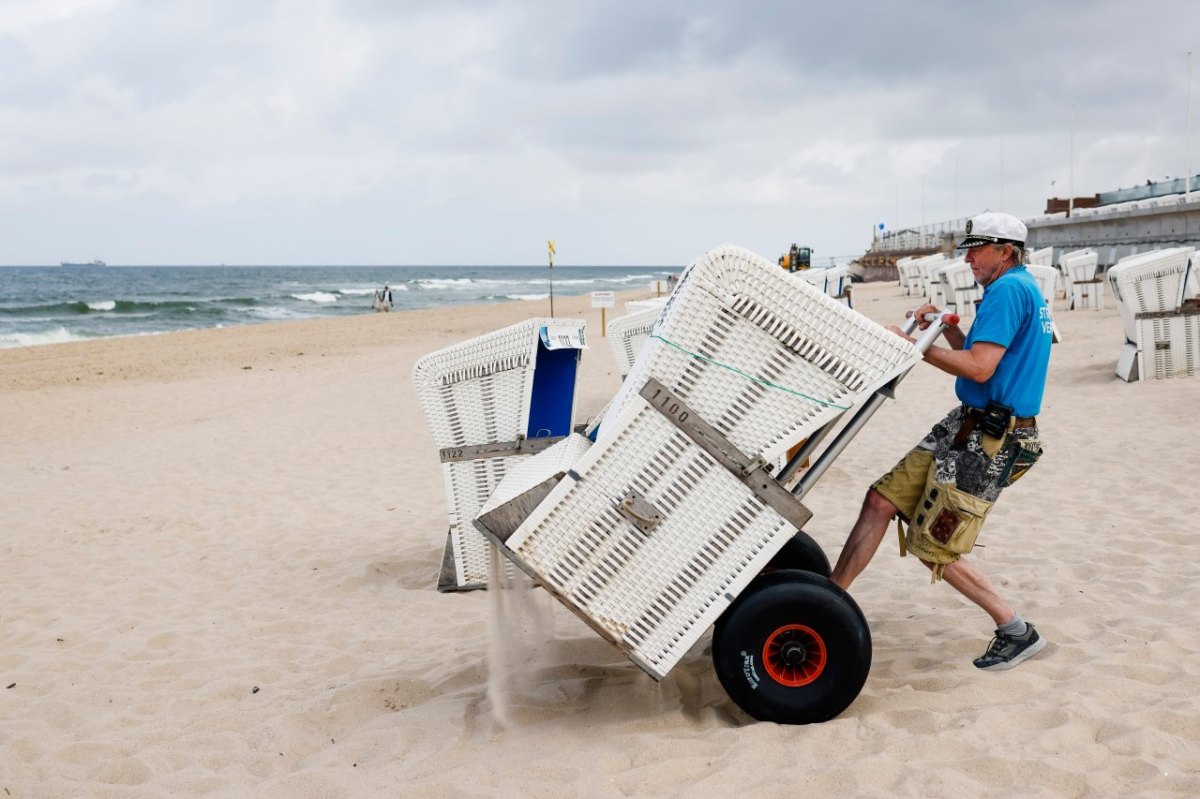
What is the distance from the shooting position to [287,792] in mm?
3326

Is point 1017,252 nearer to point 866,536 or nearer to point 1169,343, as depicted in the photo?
point 866,536

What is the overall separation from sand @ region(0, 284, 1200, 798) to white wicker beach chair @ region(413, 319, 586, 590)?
0.67m

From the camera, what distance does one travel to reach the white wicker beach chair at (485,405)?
5.54 metres

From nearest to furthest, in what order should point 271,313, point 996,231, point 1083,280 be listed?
point 996,231, point 1083,280, point 271,313

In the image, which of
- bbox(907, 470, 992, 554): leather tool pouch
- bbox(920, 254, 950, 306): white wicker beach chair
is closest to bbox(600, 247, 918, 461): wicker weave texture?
bbox(907, 470, 992, 554): leather tool pouch

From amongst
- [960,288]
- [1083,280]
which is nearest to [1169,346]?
[960,288]

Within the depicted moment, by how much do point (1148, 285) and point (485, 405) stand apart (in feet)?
28.4

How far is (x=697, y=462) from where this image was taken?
3346mm

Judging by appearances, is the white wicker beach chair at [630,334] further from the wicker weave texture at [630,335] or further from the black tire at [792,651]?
the black tire at [792,651]

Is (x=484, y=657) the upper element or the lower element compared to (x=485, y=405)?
lower

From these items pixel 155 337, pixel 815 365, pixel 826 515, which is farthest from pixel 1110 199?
pixel 815 365

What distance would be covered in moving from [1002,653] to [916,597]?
1.12 m

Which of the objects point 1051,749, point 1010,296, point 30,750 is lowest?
point 30,750

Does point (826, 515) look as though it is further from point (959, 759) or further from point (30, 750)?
point (30, 750)
